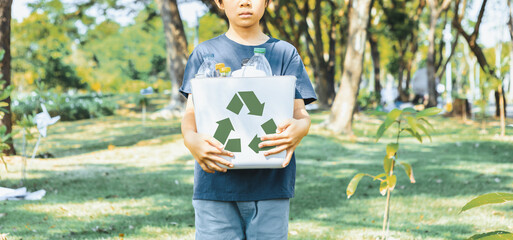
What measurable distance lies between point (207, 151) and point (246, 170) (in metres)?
0.25

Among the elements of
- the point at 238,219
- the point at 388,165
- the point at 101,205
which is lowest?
the point at 101,205

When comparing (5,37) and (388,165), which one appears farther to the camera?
(5,37)

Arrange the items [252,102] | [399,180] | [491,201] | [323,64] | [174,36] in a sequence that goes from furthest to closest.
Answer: [323,64] < [174,36] < [399,180] < [252,102] < [491,201]

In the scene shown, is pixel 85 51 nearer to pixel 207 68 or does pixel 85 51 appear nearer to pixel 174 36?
pixel 174 36

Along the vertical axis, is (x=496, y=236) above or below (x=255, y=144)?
below

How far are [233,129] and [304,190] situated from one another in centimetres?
416

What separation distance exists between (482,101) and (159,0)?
7846mm

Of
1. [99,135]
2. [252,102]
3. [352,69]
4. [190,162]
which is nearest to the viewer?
[252,102]

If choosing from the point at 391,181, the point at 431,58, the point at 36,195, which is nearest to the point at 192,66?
the point at 391,181

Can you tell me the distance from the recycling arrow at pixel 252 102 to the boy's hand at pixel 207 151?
171 mm

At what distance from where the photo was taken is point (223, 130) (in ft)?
5.98

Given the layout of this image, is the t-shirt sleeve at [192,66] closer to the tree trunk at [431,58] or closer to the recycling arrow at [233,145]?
the recycling arrow at [233,145]

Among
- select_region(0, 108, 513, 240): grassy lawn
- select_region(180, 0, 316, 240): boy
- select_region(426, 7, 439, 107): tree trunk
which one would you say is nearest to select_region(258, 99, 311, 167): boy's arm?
select_region(180, 0, 316, 240): boy

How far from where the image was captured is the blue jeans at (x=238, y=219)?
2.00m
